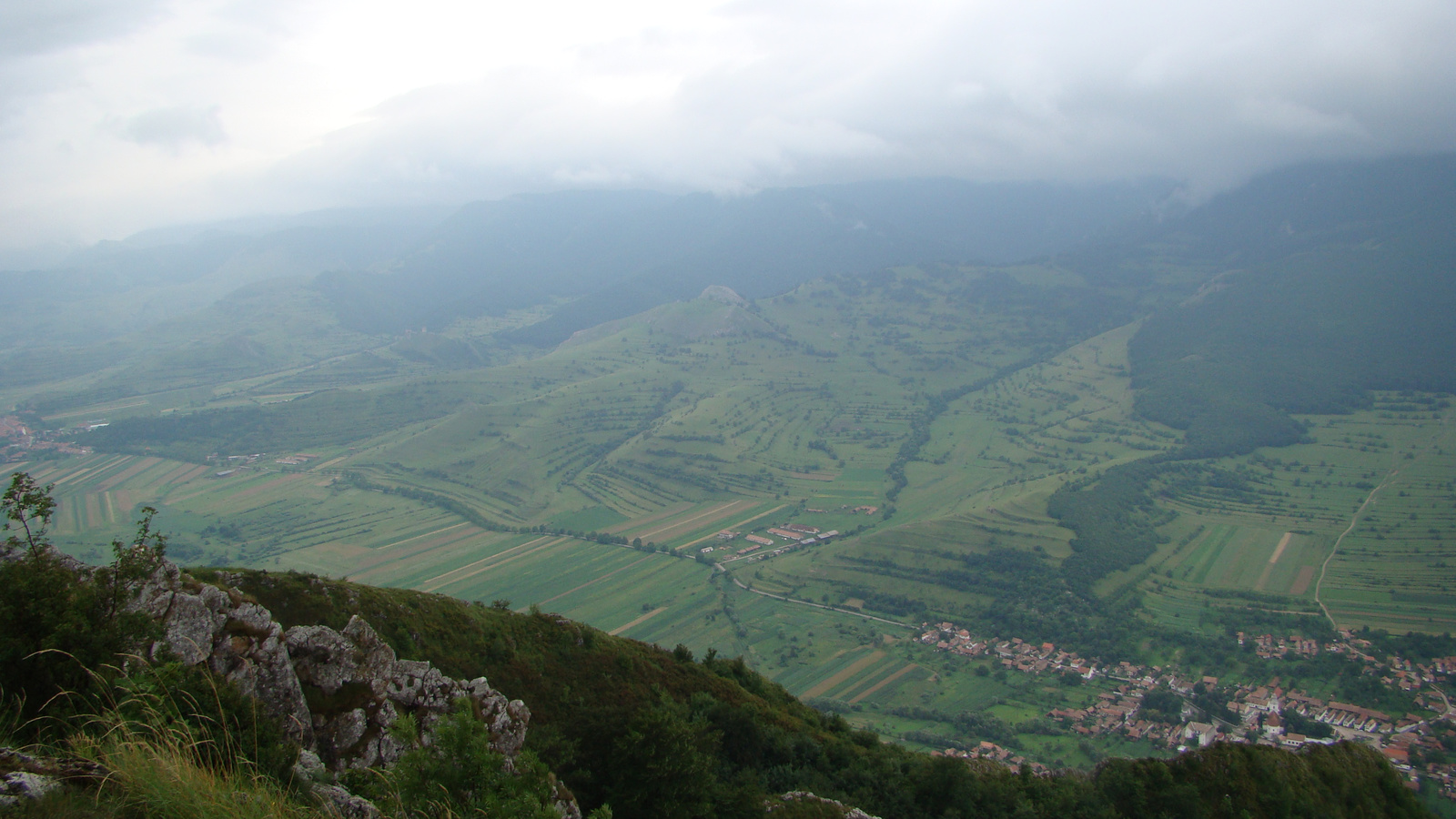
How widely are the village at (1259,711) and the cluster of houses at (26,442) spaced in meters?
169

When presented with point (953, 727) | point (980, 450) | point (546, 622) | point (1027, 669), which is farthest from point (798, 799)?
point (980, 450)

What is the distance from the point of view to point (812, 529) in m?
104

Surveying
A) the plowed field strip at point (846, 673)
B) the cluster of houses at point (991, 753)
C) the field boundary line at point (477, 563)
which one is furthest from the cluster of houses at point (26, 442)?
the cluster of houses at point (991, 753)

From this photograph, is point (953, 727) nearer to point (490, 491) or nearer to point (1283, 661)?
point (1283, 661)

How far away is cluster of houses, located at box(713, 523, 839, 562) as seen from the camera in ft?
316

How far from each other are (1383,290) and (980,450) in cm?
14279

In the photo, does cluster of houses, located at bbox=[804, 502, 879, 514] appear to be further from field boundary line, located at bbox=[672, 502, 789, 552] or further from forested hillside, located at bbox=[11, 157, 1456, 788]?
field boundary line, located at bbox=[672, 502, 789, 552]

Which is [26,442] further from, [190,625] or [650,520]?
[190,625]

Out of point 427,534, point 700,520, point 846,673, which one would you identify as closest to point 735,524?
point 700,520

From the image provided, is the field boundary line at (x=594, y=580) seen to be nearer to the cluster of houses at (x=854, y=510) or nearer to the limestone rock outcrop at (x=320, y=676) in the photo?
the cluster of houses at (x=854, y=510)

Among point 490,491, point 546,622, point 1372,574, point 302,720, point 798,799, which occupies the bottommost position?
point 1372,574

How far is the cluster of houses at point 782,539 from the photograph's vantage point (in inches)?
3787

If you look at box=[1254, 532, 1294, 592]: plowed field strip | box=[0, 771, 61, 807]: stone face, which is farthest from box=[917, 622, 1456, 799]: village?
box=[0, 771, 61, 807]: stone face

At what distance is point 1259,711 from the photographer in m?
56.9
